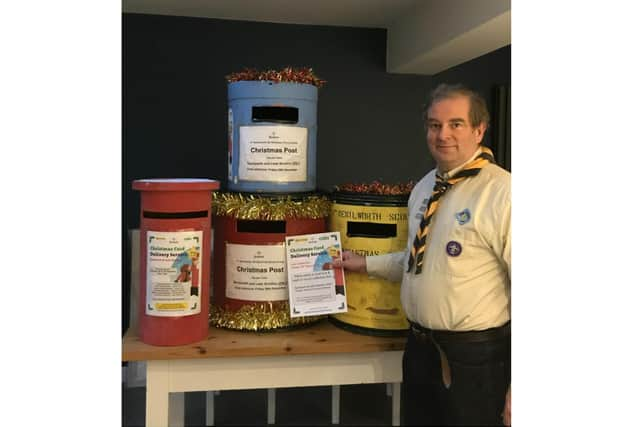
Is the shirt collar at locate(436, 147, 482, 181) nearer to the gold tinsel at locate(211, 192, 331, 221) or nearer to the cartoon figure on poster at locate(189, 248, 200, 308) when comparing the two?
the gold tinsel at locate(211, 192, 331, 221)

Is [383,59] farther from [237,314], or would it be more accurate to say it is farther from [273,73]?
[237,314]

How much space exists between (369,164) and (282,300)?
152cm

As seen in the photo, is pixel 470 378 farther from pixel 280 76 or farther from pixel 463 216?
pixel 280 76

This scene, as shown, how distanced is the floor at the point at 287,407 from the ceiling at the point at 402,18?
5.62 ft

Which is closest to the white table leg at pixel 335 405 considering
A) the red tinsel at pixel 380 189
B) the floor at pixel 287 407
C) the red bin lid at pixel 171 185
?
the floor at pixel 287 407

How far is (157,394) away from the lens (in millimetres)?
1520

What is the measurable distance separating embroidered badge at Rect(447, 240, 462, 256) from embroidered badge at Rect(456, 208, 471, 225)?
57mm

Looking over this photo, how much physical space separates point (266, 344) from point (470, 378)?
56 centimetres

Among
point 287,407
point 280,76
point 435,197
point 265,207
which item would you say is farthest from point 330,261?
point 287,407

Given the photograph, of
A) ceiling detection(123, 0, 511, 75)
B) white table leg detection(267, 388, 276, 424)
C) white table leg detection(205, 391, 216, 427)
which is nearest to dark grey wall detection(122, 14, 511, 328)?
ceiling detection(123, 0, 511, 75)

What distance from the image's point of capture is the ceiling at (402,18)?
209cm

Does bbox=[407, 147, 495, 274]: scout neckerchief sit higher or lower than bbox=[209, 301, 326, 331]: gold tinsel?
higher

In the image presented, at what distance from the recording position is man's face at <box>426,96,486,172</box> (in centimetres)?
161
